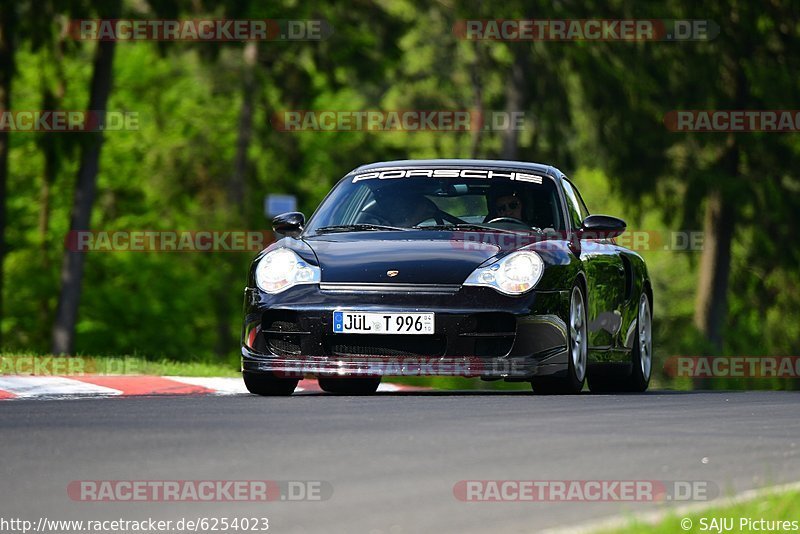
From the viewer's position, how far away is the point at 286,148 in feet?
152

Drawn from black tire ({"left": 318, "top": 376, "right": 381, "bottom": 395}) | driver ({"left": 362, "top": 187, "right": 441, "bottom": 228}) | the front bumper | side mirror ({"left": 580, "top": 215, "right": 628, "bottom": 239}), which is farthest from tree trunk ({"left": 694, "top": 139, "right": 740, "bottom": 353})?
the front bumper

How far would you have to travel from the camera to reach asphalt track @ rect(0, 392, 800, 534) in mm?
6094

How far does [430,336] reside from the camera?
A: 11234 mm

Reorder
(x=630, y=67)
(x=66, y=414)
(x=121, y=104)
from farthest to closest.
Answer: (x=121, y=104) → (x=630, y=67) → (x=66, y=414)

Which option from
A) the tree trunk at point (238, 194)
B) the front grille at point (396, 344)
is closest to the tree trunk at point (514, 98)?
the tree trunk at point (238, 194)

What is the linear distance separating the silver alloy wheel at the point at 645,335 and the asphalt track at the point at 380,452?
339 cm

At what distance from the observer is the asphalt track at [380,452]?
20.0 ft

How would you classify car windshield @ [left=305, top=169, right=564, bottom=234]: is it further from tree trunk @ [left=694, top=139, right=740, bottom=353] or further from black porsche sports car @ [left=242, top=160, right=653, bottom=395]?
tree trunk @ [left=694, top=139, right=740, bottom=353]

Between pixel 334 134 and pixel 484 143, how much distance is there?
4657mm

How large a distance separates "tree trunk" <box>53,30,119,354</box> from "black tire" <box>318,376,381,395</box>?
16.4 metres

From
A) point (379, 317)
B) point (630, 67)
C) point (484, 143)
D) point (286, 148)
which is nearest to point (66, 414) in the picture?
point (379, 317)

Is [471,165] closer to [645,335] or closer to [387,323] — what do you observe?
[387,323]

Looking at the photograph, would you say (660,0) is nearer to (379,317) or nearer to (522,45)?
(522,45)

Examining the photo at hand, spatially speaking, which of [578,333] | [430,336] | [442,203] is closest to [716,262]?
[442,203]
